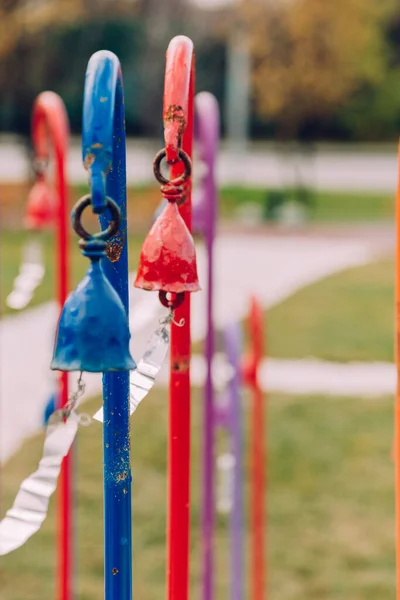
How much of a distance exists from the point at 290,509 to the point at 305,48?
1666cm

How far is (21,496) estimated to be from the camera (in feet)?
3.61

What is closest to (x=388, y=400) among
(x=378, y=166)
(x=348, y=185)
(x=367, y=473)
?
(x=367, y=473)

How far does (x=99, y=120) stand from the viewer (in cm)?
100

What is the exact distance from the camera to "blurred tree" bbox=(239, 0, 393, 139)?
19.6 m

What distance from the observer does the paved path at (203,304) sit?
221 inches

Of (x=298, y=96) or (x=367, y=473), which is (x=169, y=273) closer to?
(x=367, y=473)

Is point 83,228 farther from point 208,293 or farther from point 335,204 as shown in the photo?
point 335,204

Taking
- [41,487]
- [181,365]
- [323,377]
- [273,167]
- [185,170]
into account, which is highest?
[273,167]

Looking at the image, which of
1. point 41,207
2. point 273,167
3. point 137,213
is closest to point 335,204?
point 137,213

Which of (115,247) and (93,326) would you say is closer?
(93,326)

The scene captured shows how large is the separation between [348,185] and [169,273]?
84.0ft

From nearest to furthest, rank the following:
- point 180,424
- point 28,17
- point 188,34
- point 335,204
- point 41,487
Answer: point 41,487
point 180,424
point 28,17
point 188,34
point 335,204

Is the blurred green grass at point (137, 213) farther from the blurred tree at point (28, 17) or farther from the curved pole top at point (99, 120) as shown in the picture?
the curved pole top at point (99, 120)

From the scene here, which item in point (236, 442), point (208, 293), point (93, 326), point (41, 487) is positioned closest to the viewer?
point (93, 326)
